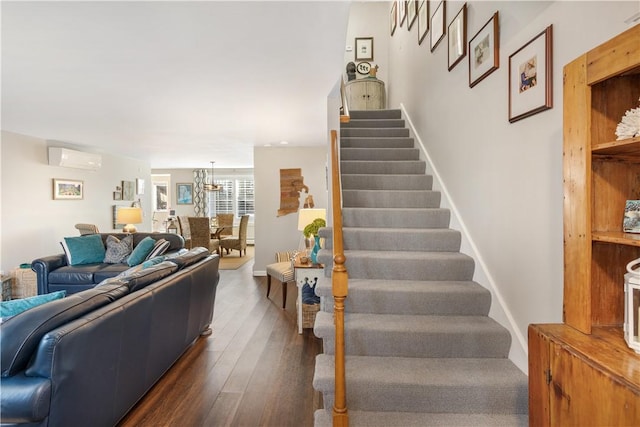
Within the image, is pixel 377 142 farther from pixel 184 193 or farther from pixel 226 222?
pixel 184 193

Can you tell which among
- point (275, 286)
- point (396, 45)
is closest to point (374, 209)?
point (275, 286)

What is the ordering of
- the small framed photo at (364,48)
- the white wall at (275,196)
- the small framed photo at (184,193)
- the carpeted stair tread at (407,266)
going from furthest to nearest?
the small framed photo at (184,193) → the white wall at (275,196) → the small framed photo at (364,48) → the carpeted stair tread at (407,266)

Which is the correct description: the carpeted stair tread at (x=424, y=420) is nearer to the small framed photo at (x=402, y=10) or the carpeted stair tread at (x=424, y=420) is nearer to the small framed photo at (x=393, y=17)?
the small framed photo at (x=402, y=10)

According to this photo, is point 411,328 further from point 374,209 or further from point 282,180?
point 282,180

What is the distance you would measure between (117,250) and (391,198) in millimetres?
3845

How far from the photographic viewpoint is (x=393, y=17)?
17.3ft

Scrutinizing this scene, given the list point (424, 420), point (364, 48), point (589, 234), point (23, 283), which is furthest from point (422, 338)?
point (364, 48)

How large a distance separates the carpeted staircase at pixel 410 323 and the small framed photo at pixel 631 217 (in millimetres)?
1024

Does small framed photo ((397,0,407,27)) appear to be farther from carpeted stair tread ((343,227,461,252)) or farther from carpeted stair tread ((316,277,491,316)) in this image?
carpeted stair tread ((316,277,491,316))

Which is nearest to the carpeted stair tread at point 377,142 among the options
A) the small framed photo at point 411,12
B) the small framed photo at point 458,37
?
the small framed photo at point 458,37

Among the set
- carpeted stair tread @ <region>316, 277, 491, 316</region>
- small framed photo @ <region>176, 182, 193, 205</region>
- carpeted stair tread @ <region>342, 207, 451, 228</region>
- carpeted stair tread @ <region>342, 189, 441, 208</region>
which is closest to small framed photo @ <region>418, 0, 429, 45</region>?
carpeted stair tread @ <region>342, 189, 441, 208</region>

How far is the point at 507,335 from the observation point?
76.1 inches

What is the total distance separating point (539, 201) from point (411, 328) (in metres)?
1.00

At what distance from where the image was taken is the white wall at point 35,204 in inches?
178
